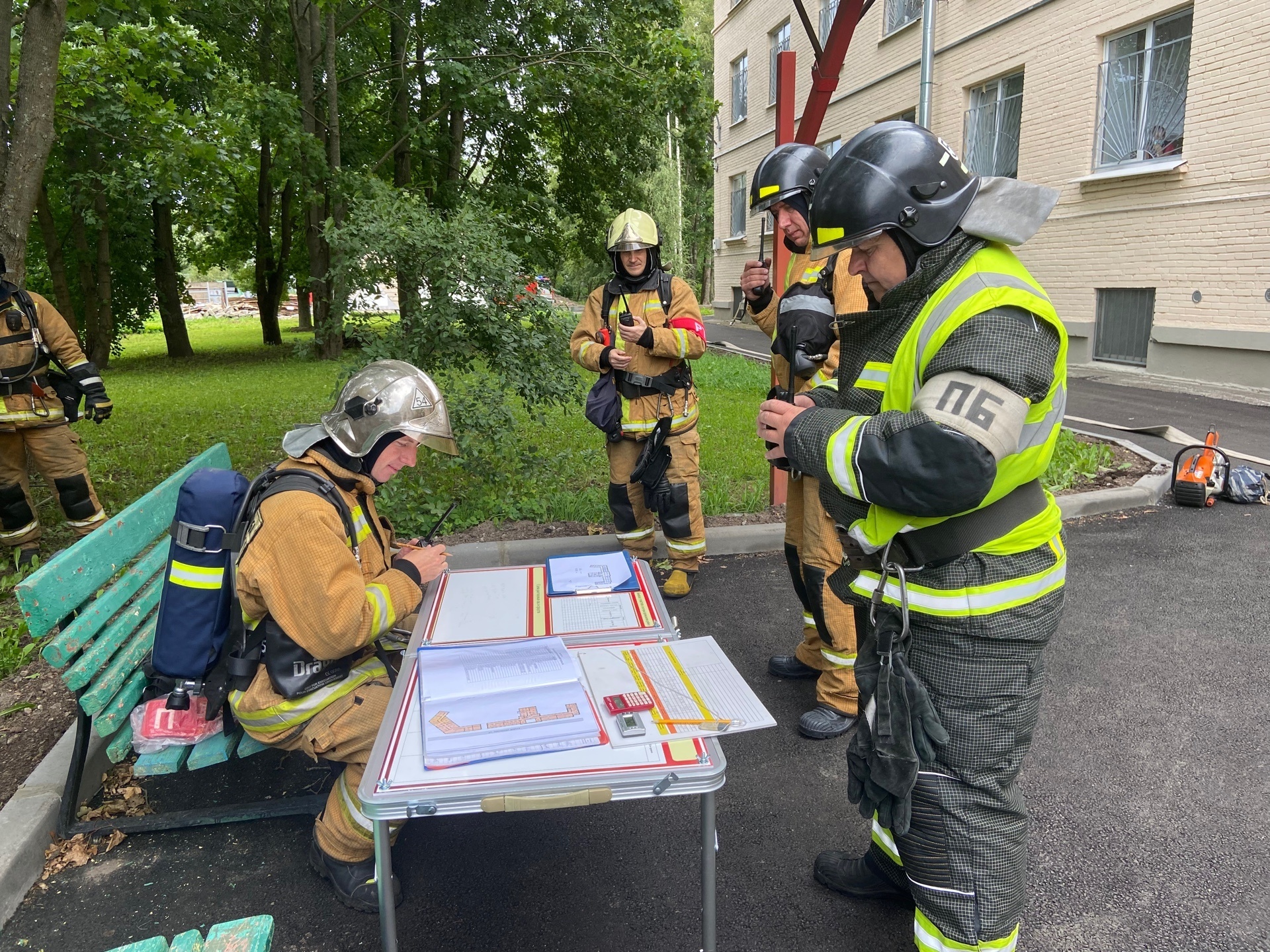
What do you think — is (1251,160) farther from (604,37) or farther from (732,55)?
(732,55)

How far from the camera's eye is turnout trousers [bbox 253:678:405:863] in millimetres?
2502

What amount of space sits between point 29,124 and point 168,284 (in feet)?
54.0

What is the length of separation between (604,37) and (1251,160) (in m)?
9.20

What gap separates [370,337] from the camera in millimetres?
5820

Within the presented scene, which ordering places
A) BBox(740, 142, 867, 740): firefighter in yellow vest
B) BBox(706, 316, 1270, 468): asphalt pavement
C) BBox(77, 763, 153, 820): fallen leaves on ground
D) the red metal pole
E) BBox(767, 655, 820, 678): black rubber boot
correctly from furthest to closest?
BBox(706, 316, 1270, 468): asphalt pavement, the red metal pole, BBox(767, 655, 820, 678): black rubber boot, BBox(740, 142, 867, 740): firefighter in yellow vest, BBox(77, 763, 153, 820): fallen leaves on ground

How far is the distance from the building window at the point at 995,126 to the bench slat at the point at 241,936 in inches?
601

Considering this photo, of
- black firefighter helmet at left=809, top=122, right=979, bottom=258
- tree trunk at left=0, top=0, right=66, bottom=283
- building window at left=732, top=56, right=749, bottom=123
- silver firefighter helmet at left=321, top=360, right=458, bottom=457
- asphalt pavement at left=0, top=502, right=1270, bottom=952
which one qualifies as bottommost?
asphalt pavement at left=0, top=502, right=1270, bottom=952

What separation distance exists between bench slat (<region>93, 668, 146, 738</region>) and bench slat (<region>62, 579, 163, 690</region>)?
11cm

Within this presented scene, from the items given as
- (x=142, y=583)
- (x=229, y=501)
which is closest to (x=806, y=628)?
(x=229, y=501)

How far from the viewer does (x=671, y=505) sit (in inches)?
189

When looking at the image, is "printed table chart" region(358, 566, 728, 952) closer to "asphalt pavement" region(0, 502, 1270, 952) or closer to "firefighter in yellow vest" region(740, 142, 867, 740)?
"asphalt pavement" region(0, 502, 1270, 952)

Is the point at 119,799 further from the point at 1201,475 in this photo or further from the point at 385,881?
the point at 1201,475

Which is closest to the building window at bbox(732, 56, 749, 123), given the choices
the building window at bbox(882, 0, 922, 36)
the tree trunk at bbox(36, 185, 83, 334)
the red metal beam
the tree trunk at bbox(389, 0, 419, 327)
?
the building window at bbox(882, 0, 922, 36)

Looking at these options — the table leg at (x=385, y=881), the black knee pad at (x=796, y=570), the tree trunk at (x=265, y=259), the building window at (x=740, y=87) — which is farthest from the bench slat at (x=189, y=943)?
the building window at (x=740, y=87)
